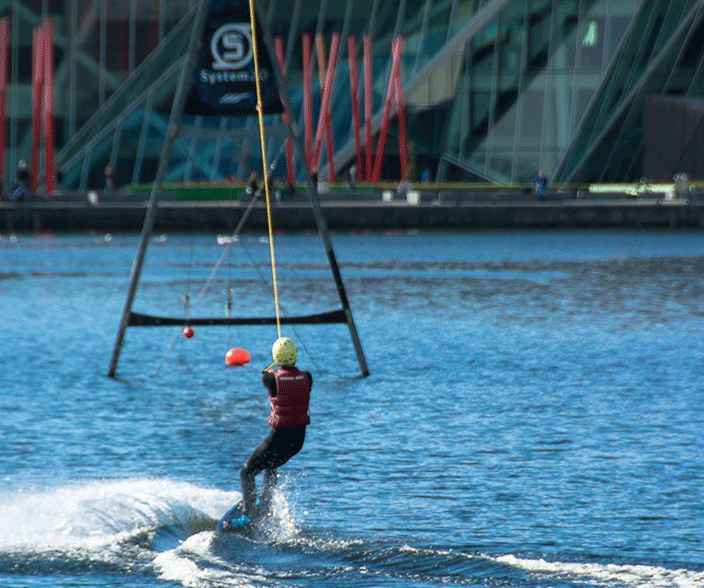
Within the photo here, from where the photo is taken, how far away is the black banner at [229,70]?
22.0 metres

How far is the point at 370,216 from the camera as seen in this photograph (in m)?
64.9

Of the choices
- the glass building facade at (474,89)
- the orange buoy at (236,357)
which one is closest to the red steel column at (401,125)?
the glass building facade at (474,89)

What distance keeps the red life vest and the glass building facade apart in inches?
2609

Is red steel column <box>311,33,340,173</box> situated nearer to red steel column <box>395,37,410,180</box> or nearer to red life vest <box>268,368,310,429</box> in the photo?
red steel column <box>395,37,410,180</box>

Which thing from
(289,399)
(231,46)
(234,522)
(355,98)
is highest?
(231,46)

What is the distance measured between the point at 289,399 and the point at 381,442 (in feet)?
19.7

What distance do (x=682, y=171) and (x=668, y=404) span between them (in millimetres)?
62484

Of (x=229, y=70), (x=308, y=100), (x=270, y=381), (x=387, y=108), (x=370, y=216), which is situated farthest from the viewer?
(x=308, y=100)

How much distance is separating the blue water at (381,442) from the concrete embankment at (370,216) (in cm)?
2172

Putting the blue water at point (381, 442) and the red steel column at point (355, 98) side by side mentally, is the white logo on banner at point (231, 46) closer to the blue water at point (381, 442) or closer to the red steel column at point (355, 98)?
the blue water at point (381, 442)

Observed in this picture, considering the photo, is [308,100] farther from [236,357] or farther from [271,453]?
[271,453]

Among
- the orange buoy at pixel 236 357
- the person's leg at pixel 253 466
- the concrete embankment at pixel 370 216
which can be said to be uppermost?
the person's leg at pixel 253 466

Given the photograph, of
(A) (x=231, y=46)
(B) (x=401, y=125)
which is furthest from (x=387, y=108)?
(A) (x=231, y=46)

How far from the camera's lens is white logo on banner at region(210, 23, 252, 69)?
22000 mm
